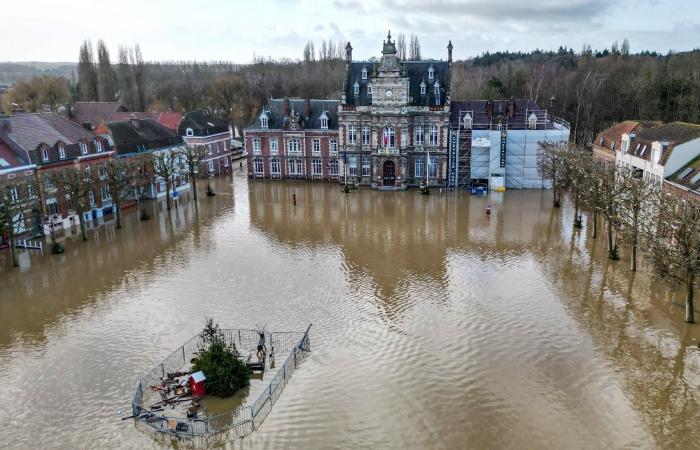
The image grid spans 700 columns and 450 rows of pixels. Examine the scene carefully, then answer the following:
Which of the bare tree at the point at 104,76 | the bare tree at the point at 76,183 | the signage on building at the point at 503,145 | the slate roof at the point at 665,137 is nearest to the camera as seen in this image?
the slate roof at the point at 665,137

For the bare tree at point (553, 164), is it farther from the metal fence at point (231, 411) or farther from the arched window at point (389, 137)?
the metal fence at point (231, 411)

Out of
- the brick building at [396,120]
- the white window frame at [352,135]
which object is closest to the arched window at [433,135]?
the brick building at [396,120]

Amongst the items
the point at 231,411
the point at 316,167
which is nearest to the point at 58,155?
the point at 316,167

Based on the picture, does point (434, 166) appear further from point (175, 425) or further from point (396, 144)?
point (175, 425)

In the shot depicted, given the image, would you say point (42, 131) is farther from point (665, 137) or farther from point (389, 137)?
point (665, 137)

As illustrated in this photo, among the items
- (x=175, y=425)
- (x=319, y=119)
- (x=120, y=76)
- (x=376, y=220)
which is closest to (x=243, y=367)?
A: (x=175, y=425)

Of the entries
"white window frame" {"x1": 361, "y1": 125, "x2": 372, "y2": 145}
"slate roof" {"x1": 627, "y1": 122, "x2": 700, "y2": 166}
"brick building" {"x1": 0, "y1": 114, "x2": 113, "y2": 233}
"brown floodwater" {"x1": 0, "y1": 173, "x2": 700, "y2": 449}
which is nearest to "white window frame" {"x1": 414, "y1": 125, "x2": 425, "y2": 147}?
"white window frame" {"x1": 361, "y1": 125, "x2": 372, "y2": 145}
